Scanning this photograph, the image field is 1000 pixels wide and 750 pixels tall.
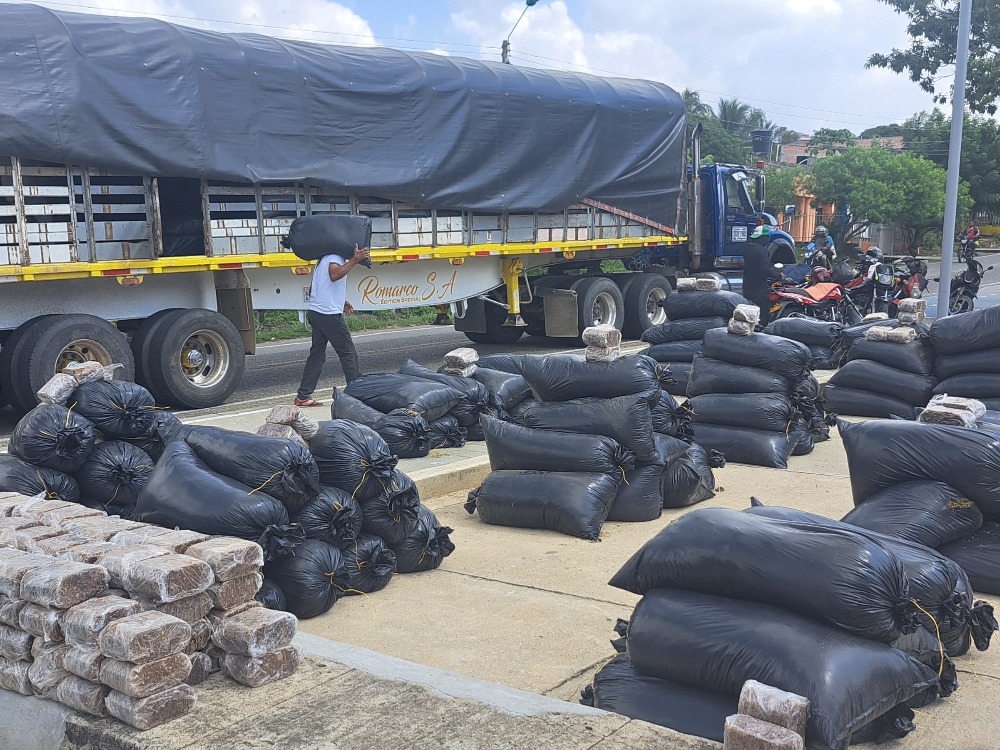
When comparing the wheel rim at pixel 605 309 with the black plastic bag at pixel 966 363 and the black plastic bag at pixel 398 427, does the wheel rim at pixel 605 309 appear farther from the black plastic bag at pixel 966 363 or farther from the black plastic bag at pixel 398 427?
the black plastic bag at pixel 398 427

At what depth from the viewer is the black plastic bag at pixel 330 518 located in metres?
5.06

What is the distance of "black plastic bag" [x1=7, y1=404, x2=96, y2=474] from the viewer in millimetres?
5551

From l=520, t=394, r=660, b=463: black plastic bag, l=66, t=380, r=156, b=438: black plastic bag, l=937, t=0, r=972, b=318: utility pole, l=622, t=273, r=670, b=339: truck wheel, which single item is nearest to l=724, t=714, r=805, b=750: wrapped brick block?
l=520, t=394, r=660, b=463: black plastic bag

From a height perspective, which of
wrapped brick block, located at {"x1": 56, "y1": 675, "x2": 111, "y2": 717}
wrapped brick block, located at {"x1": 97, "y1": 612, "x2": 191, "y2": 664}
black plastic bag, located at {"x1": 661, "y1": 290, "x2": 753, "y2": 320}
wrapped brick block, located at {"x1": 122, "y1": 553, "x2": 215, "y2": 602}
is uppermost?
black plastic bag, located at {"x1": 661, "y1": 290, "x2": 753, "y2": 320}

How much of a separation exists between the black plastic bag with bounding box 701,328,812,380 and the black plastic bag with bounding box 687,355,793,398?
5 centimetres

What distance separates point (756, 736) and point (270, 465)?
2.76 meters

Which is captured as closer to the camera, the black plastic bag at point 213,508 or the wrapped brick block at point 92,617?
the wrapped brick block at point 92,617

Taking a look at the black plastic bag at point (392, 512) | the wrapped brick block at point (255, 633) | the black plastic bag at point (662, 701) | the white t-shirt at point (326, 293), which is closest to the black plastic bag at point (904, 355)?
the white t-shirt at point (326, 293)

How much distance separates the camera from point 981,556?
5.11m

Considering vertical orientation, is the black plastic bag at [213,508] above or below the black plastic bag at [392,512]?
above

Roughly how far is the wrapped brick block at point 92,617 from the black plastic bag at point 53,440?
89.0 inches

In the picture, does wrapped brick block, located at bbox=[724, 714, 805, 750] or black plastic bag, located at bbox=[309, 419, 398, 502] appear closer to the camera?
wrapped brick block, located at bbox=[724, 714, 805, 750]

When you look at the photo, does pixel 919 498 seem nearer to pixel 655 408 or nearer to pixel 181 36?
pixel 655 408

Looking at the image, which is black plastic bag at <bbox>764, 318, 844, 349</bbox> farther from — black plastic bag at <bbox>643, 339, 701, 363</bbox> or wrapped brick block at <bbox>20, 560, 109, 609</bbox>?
wrapped brick block at <bbox>20, 560, 109, 609</bbox>
